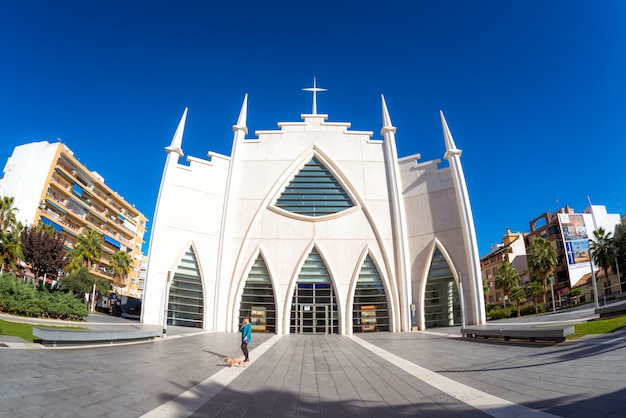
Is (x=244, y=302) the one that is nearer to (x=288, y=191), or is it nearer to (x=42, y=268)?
(x=288, y=191)

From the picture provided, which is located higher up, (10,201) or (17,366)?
(10,201)

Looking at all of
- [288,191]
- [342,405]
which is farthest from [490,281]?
[342,405]

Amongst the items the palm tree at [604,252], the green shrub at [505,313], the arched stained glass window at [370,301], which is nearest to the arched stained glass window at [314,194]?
the arched stained glass window at [370,301]

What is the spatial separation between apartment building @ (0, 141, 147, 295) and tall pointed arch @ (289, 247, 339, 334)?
3884 centimetres

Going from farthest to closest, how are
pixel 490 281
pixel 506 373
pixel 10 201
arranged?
pixel 490 281
pixel 10 201
pixel 506 373

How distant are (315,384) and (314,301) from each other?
21.2m

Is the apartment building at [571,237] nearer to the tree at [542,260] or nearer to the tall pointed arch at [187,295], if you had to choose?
the tree at [542,260]

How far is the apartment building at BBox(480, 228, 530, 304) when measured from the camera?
241 feet

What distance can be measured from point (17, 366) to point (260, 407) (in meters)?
5.45

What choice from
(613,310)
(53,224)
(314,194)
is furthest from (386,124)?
(53,224)

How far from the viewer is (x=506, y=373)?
26.8 feet

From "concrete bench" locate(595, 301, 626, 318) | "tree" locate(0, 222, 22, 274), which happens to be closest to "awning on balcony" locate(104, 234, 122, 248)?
"tree" locate(0, 222, 22, 274)

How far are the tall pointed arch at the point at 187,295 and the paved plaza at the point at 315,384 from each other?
16927mm

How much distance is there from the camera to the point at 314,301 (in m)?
28.6
